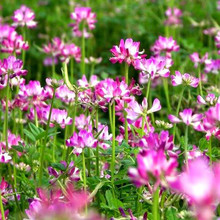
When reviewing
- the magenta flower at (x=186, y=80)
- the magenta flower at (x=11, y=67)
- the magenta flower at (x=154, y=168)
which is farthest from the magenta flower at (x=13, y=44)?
the magenta flower at (x=154, y=168)

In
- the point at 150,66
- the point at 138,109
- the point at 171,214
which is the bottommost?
the point at 171,214

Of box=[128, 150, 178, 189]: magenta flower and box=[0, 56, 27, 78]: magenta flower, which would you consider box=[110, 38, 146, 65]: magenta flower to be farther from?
box=[128, 150, 178, 189]: magenta flower

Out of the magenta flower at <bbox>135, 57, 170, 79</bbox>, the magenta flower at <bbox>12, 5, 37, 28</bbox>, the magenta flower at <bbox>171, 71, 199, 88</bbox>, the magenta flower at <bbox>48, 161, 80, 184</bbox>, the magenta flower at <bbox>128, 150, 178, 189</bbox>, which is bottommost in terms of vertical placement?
the magenta flower at <bbox>48, 161, 80, 184</bbox>

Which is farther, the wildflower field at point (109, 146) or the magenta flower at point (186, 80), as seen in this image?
the magenta flower at point (186, 80)

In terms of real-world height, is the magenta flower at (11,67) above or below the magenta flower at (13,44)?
below

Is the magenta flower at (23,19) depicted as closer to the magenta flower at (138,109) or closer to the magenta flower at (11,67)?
the magenta flower at (11,67)

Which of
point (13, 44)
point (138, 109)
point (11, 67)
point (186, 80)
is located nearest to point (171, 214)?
point (138, 109)

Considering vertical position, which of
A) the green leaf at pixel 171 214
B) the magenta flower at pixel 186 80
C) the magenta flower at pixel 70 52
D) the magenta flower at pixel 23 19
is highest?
the magenta flower at pixel 23 19

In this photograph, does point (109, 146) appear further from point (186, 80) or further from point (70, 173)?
point (186, 80)

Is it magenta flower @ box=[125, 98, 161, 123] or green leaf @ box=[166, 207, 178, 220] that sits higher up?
magenta flower @ box=[125, 98, 161, 123]

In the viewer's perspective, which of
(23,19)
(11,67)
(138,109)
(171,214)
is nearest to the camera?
(171,214)

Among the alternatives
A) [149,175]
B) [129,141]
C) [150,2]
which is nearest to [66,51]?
[129,141]

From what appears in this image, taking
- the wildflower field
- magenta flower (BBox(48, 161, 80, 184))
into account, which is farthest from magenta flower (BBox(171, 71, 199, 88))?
magenta flower (BBox(48, 161, 80, 184))

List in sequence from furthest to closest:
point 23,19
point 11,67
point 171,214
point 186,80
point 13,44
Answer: point 23,19
point 13,44
point 11,67
point 186,80
point 171,214
